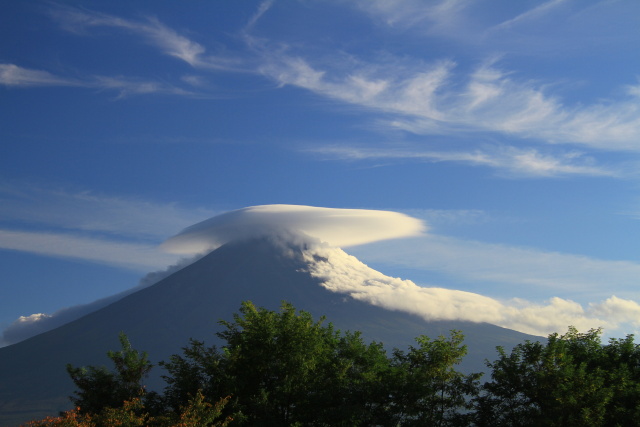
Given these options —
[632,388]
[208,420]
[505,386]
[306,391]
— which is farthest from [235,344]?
[632,388]

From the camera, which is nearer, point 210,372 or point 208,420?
point 208,420

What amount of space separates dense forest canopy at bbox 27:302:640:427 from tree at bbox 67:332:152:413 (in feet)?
0.19

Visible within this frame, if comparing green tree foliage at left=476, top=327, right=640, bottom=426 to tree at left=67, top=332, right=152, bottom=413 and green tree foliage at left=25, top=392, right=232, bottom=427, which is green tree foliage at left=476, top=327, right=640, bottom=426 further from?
tree at left=67, top=332, right=152, bottom=413

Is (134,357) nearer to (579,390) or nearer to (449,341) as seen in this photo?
(449,341)

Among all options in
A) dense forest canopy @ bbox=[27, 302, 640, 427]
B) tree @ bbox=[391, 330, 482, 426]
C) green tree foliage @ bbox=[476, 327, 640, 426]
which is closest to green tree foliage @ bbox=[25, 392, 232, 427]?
dense forest canopy @ bbox=[27, 302, 640, 427]

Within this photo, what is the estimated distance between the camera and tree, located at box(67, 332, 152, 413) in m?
33.5

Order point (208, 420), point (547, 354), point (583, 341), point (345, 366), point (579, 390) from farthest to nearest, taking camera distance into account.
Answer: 1. point (583, 341)
2. point (345, 366)
3. point (547, 354)
4. point (579, 390)
5. point (208, 420)

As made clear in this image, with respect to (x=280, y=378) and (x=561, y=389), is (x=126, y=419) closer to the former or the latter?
(x=280, y=378)

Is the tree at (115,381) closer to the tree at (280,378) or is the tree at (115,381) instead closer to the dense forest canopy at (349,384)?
the dense forest canopy at (349,384)

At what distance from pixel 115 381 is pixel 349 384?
532 inches

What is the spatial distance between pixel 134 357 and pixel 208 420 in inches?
477

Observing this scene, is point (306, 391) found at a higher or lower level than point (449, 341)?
lower

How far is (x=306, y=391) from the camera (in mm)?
33406

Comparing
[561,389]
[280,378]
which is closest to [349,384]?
[280,378]
